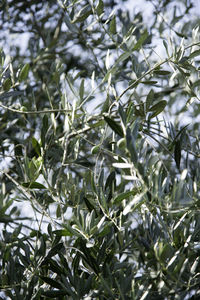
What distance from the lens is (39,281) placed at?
109 centimetres

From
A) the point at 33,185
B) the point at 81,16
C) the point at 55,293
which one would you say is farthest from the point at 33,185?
the point at 81,16

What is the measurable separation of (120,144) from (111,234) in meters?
0.31

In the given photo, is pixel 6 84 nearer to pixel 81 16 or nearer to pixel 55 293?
pixel 81 16

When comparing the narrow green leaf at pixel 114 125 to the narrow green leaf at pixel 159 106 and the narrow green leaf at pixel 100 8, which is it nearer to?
the narrow green leaf at pixel 159 106

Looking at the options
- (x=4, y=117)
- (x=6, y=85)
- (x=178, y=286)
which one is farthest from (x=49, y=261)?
(x=4, y=117)

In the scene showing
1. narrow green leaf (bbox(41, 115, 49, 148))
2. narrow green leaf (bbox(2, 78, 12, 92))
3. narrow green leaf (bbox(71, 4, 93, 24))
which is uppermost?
narrow green leaf (bbox(71, 4, 93, 24))

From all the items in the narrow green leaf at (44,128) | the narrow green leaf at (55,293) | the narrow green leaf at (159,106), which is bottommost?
the narrow green leaf at (55,293)

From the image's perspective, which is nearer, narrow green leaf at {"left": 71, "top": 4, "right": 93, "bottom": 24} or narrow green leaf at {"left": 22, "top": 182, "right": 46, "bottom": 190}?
narrow green leaf at {"left": 22, "top": 182, "right": 46, "bottom": 190}

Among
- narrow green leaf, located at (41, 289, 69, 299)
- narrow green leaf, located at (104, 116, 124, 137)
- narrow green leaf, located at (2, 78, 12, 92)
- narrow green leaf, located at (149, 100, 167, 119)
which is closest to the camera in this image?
narrow green leaf, located at (104, 116, 124, 137)

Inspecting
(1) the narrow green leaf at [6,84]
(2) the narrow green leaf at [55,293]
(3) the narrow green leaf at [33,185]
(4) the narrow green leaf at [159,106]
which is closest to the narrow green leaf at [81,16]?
(1) the narrow green leaf at [6,84]

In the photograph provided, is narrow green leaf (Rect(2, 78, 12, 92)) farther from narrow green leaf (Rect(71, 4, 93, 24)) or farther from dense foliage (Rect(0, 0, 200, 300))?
narrow green leaf (Rect(71, 4, 93, 24))

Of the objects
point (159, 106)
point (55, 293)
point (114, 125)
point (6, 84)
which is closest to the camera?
point (114, 125)

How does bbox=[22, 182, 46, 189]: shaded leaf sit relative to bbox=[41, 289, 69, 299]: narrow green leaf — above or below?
above

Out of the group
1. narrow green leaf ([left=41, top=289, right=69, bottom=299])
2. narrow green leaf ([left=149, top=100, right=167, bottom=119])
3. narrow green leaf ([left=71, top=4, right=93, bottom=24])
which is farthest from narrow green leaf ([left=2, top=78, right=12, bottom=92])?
narrow green leaf ([left=41, top=289, right=69, bottom=299])
